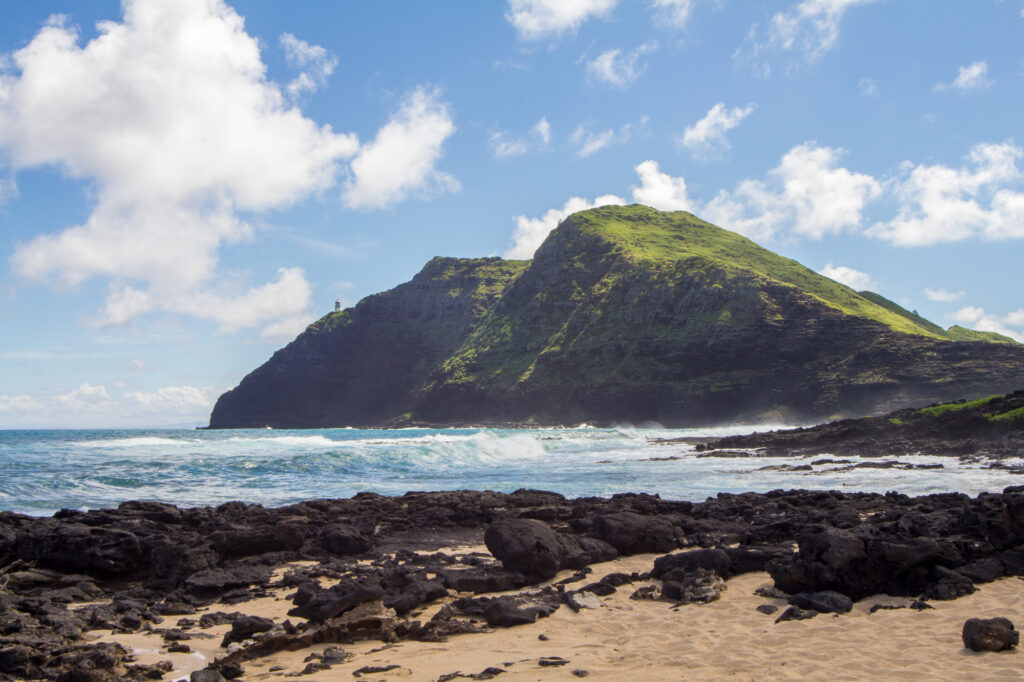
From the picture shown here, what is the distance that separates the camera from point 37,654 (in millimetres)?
6996

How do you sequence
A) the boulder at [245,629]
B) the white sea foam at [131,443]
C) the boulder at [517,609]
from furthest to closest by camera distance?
the white sea foam at [131,443] < the boulder at [517,609] < the boulder at [245,629]

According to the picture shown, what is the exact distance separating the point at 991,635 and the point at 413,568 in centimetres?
722

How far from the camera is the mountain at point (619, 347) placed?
83000 millimetres

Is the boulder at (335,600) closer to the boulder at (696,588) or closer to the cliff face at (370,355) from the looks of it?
the boulder at (696,588)

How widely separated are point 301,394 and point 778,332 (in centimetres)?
10049

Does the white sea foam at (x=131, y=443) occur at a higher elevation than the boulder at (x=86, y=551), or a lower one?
lower

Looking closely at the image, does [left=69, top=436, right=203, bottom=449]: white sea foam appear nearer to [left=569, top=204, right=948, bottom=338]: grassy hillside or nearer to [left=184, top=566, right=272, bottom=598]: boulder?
[left=184, top=566, right=272, bottom=598]: boulder

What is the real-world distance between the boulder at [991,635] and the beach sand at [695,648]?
0.35 feet

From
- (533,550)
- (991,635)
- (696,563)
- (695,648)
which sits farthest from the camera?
(533,550)

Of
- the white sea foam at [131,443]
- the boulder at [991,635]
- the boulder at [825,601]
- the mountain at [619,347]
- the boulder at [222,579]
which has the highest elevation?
the mountain at [619,347]

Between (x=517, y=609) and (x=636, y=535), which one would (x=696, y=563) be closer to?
(x=636, y=535)

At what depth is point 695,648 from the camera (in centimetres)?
706

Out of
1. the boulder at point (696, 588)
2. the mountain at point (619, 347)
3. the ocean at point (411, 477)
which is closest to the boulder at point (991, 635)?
the boulder at point (696, 588)

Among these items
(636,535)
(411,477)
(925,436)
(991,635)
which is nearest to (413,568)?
(636,535)
